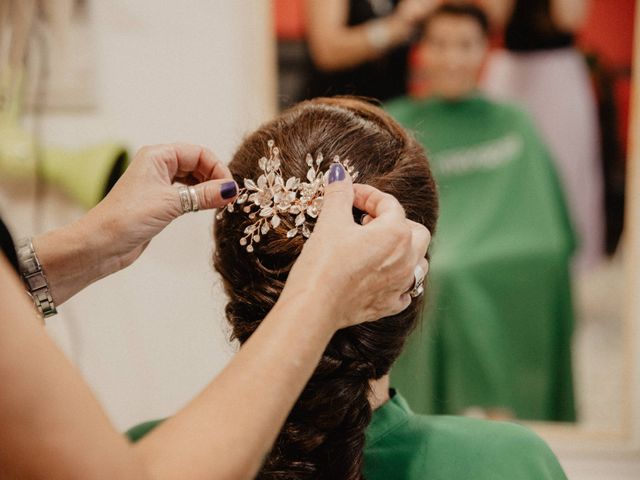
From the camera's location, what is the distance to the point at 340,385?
84 centimetres

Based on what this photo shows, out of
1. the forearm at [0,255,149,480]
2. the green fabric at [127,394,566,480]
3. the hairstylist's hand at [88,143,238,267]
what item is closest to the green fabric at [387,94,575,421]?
the green fabric at [127,394,566,480]

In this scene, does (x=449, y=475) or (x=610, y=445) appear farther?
(x=610, y=445)

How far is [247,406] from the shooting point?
58 cm

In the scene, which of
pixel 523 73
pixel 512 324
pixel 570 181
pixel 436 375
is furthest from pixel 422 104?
pixel 436 375

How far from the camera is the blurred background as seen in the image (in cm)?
157

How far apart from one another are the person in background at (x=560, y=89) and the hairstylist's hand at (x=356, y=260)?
3.19 ft

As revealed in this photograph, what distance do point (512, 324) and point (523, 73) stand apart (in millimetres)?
624

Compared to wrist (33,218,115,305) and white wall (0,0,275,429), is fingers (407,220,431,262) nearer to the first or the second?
wrist (33,218,115,305)

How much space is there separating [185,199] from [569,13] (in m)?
1.06

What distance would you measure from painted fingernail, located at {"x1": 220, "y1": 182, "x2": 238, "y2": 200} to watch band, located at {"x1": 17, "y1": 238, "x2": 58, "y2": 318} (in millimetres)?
291

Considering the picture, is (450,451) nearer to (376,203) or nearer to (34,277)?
(376,203)

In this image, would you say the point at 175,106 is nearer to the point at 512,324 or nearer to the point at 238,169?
the point at 238,169

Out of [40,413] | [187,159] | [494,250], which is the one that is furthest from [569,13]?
[40,413]

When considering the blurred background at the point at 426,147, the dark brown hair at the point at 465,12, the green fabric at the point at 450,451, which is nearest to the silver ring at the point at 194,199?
the green fabric at the point at 450,451
